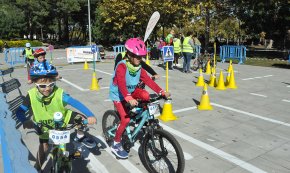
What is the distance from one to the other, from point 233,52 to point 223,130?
14.9m

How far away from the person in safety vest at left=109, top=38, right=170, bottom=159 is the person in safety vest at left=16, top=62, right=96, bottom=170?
825 mm

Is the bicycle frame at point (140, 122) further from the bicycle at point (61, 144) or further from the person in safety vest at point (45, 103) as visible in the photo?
the bicycle at point (61, 144)

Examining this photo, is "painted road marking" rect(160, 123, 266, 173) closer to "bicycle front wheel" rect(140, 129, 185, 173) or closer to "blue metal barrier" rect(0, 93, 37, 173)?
"bicycle front wheel" rect(140, 129, 185, 173)

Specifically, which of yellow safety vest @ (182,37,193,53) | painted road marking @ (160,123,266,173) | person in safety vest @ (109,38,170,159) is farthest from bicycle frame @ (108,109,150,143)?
yellow safety vest @ (182,37,193,53)

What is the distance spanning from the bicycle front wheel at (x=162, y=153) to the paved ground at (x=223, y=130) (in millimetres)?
275

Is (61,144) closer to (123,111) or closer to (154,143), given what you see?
(154,143)

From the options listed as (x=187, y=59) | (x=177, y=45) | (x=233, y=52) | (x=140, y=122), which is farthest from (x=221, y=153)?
(x=233, y=52)

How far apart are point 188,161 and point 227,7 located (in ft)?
90.6

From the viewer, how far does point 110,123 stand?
17.5ft

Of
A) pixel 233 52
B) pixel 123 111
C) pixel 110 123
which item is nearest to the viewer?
pixel 123 111

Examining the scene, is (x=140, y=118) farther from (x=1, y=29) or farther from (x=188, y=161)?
(x=1, y=29)

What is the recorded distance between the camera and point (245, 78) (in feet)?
42.8

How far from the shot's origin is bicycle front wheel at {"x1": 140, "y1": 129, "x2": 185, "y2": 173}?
147 inches

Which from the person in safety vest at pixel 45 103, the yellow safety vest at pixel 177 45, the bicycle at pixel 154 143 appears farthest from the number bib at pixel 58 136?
the yellow safety vest at pixel 177 45
